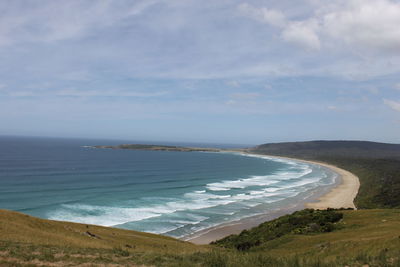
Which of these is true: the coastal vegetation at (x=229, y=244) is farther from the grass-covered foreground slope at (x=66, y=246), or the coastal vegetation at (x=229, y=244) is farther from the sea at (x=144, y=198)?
the sea at (x=144, y=198)

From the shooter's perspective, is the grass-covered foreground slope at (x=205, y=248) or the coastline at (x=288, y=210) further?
the coastline at (x=288, y=210)

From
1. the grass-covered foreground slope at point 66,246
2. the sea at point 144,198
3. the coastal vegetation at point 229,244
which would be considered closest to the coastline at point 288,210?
the sea at point 144,198

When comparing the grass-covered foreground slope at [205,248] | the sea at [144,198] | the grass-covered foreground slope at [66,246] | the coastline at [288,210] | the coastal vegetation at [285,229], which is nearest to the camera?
the grass-covered foreground slope at [205,248]

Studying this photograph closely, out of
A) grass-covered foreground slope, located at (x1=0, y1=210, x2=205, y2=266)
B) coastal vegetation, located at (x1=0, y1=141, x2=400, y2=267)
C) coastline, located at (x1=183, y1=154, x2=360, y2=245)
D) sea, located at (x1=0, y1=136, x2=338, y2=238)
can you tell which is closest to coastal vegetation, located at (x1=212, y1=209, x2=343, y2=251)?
coastal vegetation, located at (x1=0, y1=141, x2=400, y2=267)

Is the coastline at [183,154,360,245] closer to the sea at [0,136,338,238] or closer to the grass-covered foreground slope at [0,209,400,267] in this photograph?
the sea at [0,136,338,238]

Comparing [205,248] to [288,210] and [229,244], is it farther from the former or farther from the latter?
[288,210]

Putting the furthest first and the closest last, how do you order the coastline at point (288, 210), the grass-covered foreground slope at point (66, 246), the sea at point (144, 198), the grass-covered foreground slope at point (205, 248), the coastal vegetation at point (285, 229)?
the sea at point (144, 198), the coastline at point (288, 210), the coastal vegetation at point (285, 229), the grass-covered foreground slope at point (66, 246), the grass-covered foreground slope at point (205, 248)

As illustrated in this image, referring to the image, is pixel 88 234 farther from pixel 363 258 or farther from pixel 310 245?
pixel 363 258

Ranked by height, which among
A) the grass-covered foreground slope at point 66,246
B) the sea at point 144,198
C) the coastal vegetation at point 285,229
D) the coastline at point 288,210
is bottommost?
the coastline at point 288,210
